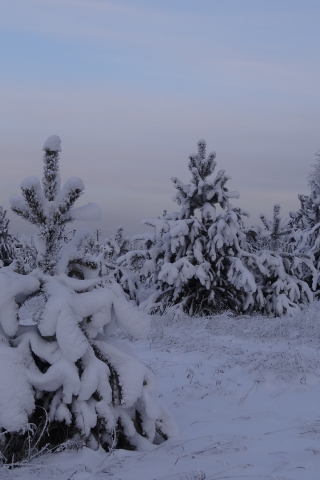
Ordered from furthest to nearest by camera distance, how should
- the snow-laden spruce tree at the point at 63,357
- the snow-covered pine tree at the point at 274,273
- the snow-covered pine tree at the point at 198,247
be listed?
the snow-covered pine tree at the point at 274,273 → the snow-covered pine tree at the point at 198,247 → the snow-laden spruce tree at the point at 63,357

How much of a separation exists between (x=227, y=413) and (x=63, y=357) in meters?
1.96

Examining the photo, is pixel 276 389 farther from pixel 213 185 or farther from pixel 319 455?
pixel 213 185

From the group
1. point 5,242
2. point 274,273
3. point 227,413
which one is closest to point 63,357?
point 227,413

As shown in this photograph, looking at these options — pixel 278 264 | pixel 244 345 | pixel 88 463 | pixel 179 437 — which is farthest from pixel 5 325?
pixel 278 264

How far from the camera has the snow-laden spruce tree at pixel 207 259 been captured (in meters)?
10.9

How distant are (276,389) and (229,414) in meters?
1.02

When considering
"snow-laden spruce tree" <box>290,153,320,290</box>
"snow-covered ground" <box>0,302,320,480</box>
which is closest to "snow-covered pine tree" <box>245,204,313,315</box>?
"snow-covered ground" <box>0,302,320,480</box>

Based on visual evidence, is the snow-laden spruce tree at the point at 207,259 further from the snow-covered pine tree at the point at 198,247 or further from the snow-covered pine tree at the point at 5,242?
the snow-covered pine tree at the point at 5,242

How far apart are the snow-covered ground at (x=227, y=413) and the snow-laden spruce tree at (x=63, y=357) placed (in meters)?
0.21

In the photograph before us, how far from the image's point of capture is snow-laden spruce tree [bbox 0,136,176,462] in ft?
9.57

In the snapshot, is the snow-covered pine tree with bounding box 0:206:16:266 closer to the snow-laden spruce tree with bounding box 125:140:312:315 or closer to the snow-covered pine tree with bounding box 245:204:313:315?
the snow-laden spruce tree with bounding box 125:140:312:315

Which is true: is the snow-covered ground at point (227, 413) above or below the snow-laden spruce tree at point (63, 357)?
below

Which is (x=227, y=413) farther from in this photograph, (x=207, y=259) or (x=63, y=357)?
(x=207, y=259)

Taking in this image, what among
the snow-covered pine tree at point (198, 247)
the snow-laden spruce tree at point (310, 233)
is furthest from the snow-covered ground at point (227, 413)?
the snow-laden spruce tree at point (310, 233)
